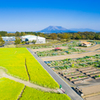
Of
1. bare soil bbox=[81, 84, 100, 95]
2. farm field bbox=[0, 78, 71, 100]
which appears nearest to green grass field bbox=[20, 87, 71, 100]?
farm field bbox=[0, 78, 71, 100]

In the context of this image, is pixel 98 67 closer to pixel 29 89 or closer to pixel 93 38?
pixel 29 89

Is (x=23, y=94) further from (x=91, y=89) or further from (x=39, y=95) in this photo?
(x=91, y=89)

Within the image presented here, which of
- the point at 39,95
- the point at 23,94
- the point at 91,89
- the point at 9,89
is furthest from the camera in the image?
the point at 91,89

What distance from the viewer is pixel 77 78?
18844 mm

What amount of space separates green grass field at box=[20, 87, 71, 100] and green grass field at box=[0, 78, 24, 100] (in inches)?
47.5

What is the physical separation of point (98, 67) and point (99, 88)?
34.2 feet

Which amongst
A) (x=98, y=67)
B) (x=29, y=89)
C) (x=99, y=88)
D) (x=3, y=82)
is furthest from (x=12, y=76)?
(x=98, y=67)

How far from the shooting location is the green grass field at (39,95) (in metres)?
12.8

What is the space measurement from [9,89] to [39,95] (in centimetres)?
509

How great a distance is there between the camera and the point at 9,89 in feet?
49.0

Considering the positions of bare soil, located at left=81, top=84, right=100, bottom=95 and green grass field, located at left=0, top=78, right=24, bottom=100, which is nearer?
green grass field, located at left=0, top=78, right=24, bottom=100

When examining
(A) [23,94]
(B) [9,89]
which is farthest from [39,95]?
(B) [9,89]

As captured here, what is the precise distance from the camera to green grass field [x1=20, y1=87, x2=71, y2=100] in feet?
42.1

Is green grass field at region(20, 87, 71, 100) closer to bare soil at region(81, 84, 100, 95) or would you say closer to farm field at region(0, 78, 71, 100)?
farm field at region(0, 78, 71, 100)
